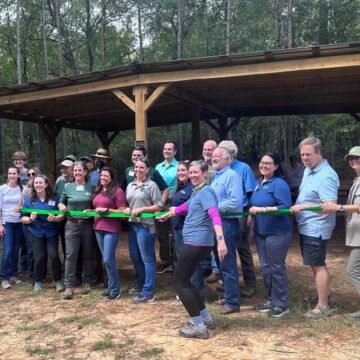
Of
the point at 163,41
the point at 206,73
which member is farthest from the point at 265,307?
the point at 163,41

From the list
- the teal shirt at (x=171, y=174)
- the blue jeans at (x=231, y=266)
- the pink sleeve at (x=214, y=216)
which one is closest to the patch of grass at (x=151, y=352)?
the blue jeans at (x=231, y=266)

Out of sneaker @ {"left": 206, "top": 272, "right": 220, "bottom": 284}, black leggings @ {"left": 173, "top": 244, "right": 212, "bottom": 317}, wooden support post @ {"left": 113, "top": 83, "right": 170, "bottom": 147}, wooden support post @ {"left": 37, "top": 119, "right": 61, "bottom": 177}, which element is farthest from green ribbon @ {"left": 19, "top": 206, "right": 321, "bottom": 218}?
wooden support post @ {"left": 37, "top": 119, "right": 61, "bottom": 177}

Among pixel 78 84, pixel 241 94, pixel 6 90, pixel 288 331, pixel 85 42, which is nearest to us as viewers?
pixel 288 331

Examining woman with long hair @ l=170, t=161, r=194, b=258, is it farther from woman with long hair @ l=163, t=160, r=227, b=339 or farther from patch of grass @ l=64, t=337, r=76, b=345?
patch of grass @ l=64, t=337, r=76, b=345

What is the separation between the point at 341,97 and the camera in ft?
31.6

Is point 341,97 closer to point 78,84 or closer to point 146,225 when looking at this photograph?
point 78,84

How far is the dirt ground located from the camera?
3.46m

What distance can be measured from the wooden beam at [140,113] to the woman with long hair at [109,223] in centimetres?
223

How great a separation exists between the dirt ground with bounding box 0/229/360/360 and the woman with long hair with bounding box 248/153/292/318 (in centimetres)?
24

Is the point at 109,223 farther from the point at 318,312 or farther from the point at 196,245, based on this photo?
the point at 318,312

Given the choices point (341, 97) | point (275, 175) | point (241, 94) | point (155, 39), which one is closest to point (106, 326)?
point (275, 175)

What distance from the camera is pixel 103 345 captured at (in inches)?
143

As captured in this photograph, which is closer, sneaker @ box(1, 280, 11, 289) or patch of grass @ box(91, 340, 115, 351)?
patch of grass @ box(91, 340, 115, 351)

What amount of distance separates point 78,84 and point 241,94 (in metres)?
3.72
